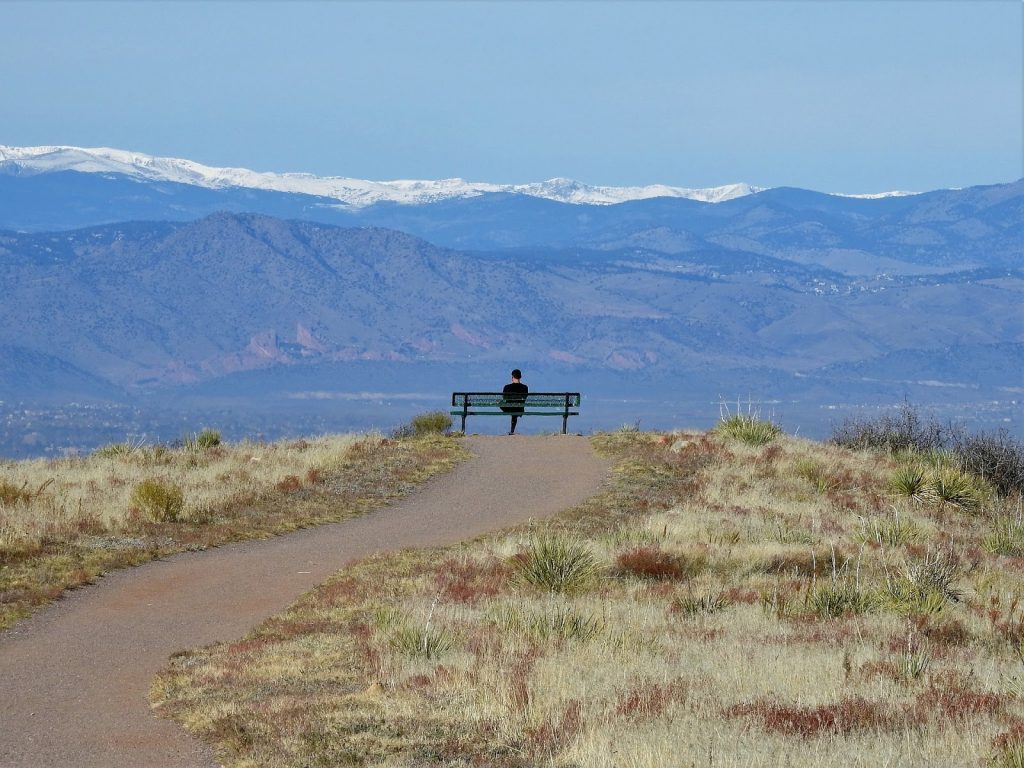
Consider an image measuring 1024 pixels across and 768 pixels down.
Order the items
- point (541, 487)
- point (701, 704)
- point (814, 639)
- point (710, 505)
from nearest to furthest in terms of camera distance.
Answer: point (701, 704) < point (814, 639) < point (710, 505) < point (541, 487)

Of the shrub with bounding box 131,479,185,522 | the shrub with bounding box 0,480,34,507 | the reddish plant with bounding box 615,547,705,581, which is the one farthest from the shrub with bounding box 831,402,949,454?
the shrub with bounding box 0,480,34,507

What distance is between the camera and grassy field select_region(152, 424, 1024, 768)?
8641mm

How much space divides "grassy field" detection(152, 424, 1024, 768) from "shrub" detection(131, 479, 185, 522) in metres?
3.98

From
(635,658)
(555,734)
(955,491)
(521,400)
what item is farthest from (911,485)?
(555,734)

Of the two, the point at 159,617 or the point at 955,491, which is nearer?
the point at 159,617

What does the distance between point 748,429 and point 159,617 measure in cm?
1842

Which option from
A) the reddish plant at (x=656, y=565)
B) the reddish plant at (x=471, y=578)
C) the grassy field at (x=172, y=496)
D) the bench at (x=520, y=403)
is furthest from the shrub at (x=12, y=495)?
the bench at (x=520, y=403)

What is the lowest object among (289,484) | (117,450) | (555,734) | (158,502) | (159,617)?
(117,450)

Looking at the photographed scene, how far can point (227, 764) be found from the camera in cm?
850

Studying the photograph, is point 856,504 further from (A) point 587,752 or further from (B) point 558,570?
(A) point 587,752

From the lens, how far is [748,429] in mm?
29438

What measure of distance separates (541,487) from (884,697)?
42.6ft

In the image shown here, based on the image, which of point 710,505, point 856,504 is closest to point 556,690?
point 710,505

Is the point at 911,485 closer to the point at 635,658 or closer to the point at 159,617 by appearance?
the point at 635,658
